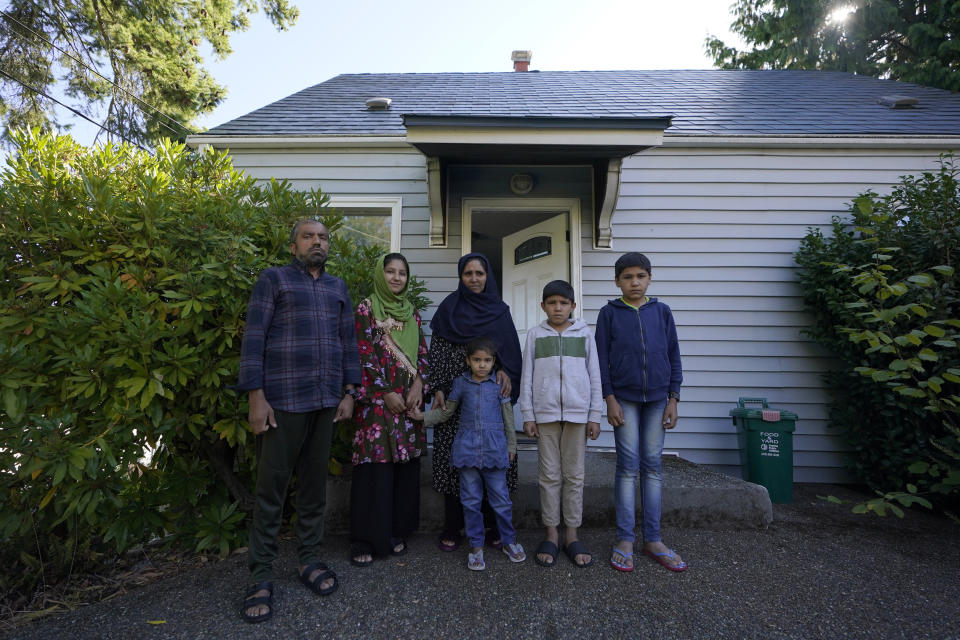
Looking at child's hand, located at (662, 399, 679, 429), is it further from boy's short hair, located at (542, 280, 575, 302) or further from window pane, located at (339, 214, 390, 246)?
window pane, located at (339, 214, 390, 246)

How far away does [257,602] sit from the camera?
1.95m

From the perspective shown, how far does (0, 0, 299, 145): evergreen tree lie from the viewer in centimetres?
836

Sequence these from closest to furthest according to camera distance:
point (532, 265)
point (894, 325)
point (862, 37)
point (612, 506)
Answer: point (612, 506) → point (894, 325) → point (532, 265) → point (862, 37)

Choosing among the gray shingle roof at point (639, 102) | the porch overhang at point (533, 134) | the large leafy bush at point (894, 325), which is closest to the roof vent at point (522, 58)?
the gray shingle roof at point (639, 102)

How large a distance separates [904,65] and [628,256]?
12.7 meters

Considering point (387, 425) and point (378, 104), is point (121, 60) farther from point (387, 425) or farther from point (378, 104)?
point (387, 425)

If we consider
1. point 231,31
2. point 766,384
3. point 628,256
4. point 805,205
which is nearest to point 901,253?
→ point 805,205

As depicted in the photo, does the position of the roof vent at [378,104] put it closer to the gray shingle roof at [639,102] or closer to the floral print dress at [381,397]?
the gray shingle roof at [639,102]

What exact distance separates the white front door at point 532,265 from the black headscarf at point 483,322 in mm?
1805

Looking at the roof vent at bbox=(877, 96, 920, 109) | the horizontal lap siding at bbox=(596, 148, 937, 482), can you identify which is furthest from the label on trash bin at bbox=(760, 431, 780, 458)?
the roof vent at bbox=(877, 96, 920, 109)

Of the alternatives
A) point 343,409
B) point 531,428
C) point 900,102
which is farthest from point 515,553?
point 900,102

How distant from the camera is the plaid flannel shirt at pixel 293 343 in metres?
2.01

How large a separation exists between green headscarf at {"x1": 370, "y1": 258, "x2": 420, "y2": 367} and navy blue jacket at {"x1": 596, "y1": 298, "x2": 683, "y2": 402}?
1.10 m

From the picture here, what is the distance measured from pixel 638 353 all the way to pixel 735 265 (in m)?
2.73
